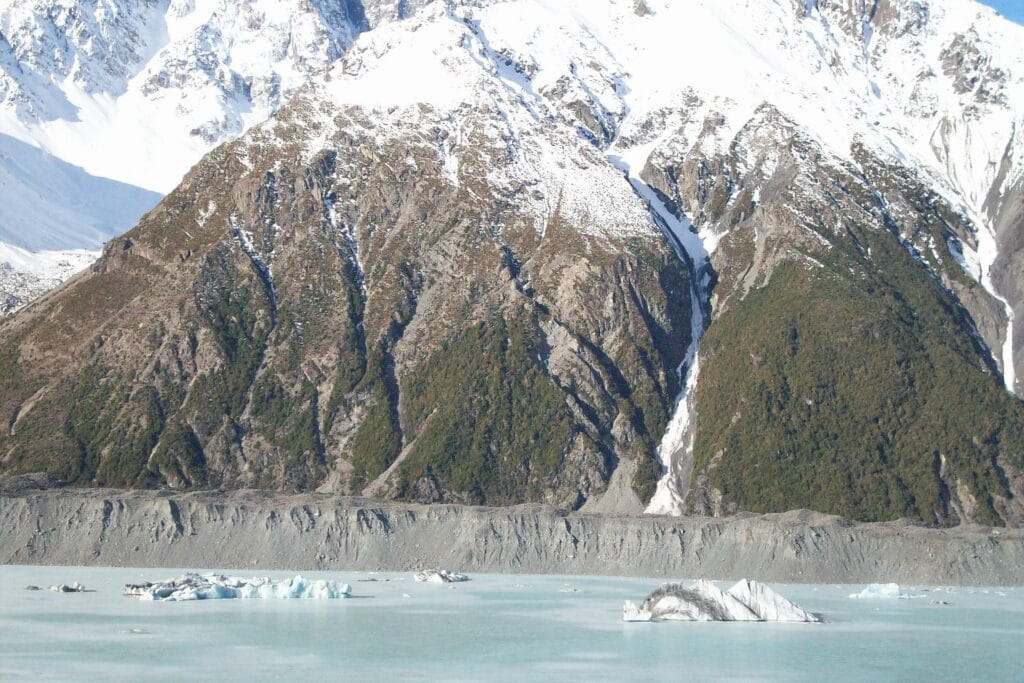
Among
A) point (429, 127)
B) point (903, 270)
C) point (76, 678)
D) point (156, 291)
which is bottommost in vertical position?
point (76, 678)

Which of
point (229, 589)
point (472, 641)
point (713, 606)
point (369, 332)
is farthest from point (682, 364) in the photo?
point (472, 641)

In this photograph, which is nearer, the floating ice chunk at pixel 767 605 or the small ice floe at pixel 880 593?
the floating ice chunk at pixel 767 605

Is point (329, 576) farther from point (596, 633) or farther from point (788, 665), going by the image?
point (788, 665)

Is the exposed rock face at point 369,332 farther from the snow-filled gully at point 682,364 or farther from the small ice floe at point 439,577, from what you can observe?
the small ice floe at point 439,577

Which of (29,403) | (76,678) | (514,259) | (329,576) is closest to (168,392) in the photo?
(29,403)

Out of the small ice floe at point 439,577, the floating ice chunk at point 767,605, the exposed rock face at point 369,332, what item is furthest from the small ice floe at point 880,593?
the exposed rock face at point 369,332

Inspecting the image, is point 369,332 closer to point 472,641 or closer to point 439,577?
point 439,577
